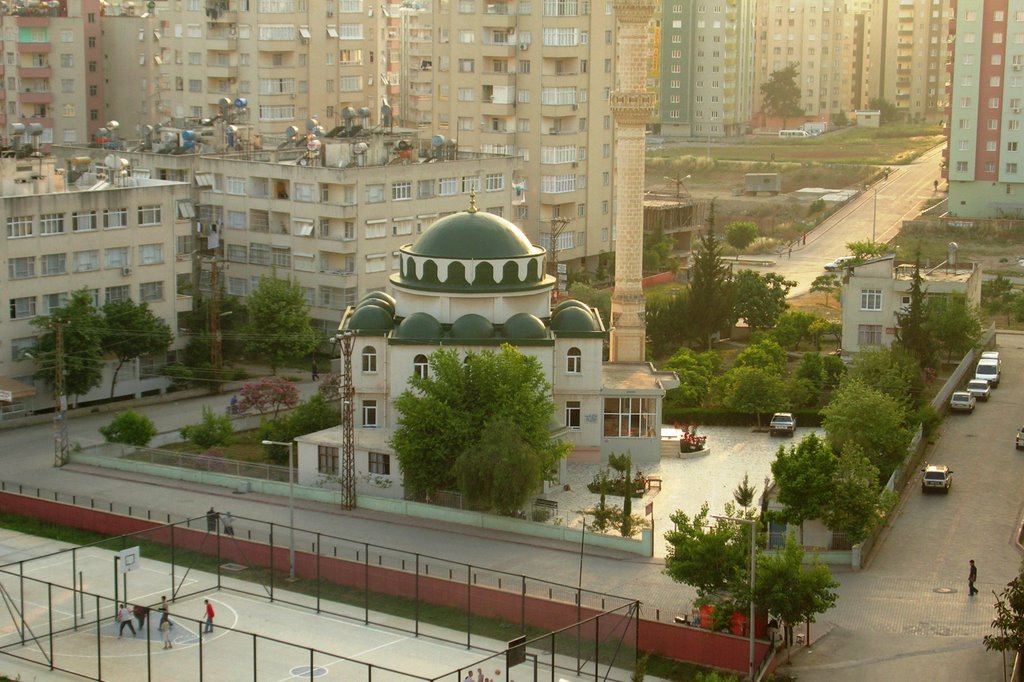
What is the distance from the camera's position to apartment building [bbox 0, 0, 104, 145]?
10056 cm

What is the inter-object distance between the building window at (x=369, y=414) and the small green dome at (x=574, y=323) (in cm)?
628

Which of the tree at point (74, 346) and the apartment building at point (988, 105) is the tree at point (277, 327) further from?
the apartment building at point (988, 105)

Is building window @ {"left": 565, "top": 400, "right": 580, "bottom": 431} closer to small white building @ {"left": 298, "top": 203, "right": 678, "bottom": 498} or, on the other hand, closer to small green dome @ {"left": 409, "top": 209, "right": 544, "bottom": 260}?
small white building @ {"left": 298, "top": 203, "right": 678, "bottom": 498}

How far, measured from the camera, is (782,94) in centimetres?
16375

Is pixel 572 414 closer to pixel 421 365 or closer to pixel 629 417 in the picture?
pixel 629 417

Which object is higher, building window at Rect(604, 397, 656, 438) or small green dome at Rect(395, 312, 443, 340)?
small green dome at Rect(395, 312, 443, 340)

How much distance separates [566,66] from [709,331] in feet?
69.1

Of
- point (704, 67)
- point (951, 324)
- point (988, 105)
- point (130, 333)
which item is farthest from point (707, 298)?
point (704, 67)

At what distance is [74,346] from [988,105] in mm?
65029

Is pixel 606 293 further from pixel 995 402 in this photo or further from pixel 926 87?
pixel 926 87

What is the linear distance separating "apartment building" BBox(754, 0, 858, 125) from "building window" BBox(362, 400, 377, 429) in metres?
121

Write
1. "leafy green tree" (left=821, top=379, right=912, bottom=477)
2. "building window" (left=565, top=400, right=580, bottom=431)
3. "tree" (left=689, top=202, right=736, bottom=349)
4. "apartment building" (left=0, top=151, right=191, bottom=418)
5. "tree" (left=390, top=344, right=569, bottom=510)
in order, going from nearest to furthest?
"tree" (left=390, top=344, right=569, bottom=510) < "leafy green tree" (left=821, top=379, right=912, bottom=477) < "building window" (left=565, top=400, right=580, bottom=431) < "apartment building" (left=0, top=151, right=191, bottom=418) < "tree" (left=689, top=202, right=736, bottom=349)

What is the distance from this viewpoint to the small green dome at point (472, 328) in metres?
52.1

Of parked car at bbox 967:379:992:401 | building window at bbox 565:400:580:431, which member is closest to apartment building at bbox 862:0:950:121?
parked car at bbox 967:379:992:401
